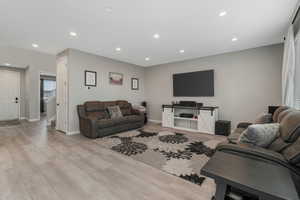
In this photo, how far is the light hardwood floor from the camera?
1612 millimetres

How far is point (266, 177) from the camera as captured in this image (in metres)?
0.87

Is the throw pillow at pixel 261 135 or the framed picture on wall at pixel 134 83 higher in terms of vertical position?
the framed picture on wall at pixel 134 83

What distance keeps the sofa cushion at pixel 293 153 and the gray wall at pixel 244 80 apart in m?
3.21

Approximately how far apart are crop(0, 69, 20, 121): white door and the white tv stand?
23.3 feet

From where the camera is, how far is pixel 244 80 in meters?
4.15

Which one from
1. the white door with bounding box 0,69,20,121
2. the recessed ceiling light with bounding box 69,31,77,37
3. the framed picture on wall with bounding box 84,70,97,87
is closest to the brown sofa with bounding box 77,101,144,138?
the framed picture on wall with bounding box 84,70,97,87

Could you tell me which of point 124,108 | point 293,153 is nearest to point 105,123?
point 124,108

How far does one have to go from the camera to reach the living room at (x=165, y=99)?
4.97 feet

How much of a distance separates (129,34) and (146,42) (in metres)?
0.61

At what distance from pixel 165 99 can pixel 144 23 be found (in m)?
3.67

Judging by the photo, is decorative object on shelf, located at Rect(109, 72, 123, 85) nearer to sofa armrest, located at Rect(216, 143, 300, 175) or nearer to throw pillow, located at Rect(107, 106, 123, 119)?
throw pillow, located at Rect(107, 106, 123, 119)

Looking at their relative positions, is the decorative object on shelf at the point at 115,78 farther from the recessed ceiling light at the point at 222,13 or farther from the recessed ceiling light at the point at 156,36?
the recessed ceiling light at the point at 222,13

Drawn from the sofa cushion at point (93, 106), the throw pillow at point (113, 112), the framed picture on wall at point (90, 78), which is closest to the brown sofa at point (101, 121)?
the sofa cushion at point (93, 106)

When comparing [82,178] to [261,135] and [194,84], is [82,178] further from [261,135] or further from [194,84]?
[194,84]
